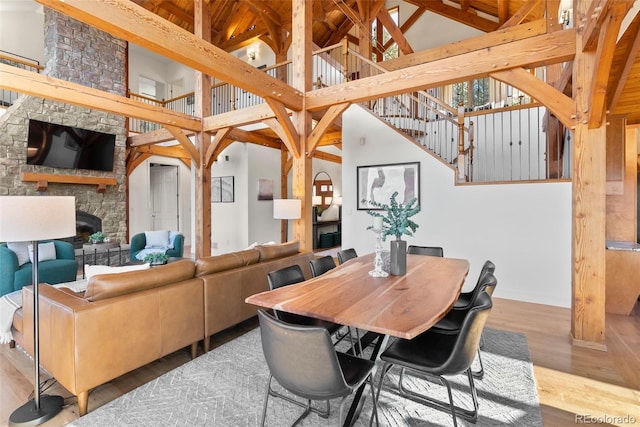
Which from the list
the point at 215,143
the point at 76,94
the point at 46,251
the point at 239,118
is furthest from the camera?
the point at 215,143

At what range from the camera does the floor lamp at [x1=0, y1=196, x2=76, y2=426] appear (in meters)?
1.73

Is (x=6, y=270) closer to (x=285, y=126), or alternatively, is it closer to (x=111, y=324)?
(x=111, y=324)

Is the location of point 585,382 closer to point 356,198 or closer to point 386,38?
point 356,198

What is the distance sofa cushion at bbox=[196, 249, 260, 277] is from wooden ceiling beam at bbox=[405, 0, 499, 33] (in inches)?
309

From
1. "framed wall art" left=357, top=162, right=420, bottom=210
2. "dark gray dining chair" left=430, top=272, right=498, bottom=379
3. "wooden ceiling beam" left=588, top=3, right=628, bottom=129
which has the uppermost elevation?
"wooden ceiling beam" left=588, top=3, right=628, bottom=129

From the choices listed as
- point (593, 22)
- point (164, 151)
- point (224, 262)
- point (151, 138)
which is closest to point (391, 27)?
point (593, 22)

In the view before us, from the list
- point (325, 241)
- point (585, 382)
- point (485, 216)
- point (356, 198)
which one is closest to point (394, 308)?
point (585, 382)

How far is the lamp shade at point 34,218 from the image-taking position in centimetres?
172

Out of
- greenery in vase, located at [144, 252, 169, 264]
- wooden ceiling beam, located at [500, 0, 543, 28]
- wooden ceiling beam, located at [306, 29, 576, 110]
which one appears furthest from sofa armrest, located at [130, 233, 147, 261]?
wooden ceiling beam, located at [500, 0, 543, 28]

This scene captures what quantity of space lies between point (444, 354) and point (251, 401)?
129cm

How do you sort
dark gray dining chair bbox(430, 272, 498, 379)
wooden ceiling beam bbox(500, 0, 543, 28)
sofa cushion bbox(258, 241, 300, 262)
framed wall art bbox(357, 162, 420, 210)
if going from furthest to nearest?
wooden ceiling beam bbox(500, 0, 543, 28)
framed wall art bbox(357, 162, 420, 210)
sofa cushion bbox(258, 241, 300, 262)
dark gray dining chair bbox(430, 272, 498, 379)

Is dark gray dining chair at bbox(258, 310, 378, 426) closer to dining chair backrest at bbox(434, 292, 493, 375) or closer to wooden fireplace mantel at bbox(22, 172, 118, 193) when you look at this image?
dining chair backrest at bbox(434, 292, 493, 375)

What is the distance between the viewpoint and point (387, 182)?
17.2 feet

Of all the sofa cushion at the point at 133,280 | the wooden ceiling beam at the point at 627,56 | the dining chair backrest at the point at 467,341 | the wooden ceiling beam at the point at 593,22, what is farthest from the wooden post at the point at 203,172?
the wooden ceiling beam at the point at 627,56
